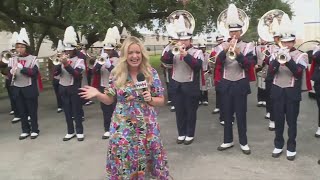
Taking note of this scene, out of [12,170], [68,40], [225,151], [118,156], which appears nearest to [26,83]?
[68,40]

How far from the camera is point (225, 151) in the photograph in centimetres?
669

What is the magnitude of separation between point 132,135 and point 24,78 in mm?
4800

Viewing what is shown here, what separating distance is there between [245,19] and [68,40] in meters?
3.32

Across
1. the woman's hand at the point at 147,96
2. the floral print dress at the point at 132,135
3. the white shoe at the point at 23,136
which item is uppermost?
the woman's hand at the point at 147,96

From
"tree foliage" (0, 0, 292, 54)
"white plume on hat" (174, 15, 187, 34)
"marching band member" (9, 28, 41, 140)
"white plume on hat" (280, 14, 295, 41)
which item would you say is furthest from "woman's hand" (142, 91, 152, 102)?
"tree foliage" (0, 0, 292, 54)

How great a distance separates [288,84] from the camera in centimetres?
612

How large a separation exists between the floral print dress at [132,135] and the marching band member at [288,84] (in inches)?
104

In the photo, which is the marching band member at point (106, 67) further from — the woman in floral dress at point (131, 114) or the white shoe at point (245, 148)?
the woman in floral dress at point (131, 114)

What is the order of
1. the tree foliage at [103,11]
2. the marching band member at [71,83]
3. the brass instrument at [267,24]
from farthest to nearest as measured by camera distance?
the tree foliage at [103,11], the marching band member at [71,83], the brass instrument at [267,24]

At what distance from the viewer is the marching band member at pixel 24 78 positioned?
314 inches

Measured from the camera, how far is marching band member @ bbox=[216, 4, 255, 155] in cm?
636

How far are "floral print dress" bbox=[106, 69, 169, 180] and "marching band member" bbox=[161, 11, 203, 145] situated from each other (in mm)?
3204

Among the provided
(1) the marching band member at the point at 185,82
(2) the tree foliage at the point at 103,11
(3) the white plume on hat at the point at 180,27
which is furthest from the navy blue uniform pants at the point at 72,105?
(3) the white plume on hat at the point at 180,27

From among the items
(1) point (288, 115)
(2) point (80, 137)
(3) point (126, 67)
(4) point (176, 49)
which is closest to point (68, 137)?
(2) point (80, 137)
